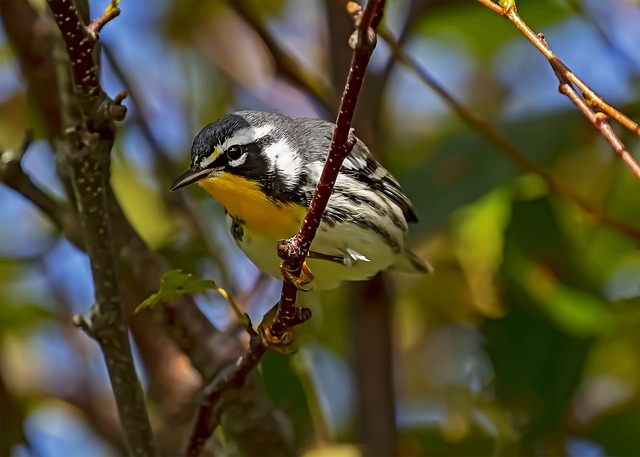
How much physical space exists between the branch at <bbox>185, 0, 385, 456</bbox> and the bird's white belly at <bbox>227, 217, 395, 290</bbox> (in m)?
0.30

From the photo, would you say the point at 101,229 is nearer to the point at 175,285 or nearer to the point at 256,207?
the point at 175,285

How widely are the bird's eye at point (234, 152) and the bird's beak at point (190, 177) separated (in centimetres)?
8

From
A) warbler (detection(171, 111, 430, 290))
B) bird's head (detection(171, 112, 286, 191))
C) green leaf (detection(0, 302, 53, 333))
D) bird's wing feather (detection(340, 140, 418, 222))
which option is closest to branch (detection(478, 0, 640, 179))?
warbler (detection(171, 111, 430, 290))

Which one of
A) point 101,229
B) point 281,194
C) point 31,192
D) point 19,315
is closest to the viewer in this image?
point 101,229

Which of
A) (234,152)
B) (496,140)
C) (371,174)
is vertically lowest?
(234,152)

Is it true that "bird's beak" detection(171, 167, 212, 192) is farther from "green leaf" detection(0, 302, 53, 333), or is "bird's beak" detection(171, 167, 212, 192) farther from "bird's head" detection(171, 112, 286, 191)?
"green leaf" detection(0, 302, 53, 333)

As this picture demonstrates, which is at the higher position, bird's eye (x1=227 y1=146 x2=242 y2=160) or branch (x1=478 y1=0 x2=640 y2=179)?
bird's eye (x1=227 y1=146 x2=242 y2=160)

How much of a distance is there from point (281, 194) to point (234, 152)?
14 centimetres

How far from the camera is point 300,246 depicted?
1.56m

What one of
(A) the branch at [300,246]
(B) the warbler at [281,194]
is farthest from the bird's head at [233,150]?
(A) the branch at [300,246]

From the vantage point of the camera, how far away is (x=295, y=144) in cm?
238

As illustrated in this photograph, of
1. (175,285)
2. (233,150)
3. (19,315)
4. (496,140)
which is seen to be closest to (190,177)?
(233,150)

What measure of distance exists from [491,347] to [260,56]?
63.2 inches

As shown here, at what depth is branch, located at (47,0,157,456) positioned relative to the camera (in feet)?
5.58
